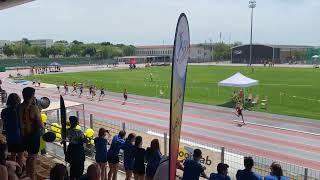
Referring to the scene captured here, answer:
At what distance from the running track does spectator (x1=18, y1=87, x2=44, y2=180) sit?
39.5 feet

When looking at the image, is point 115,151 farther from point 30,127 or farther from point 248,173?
point 248,173

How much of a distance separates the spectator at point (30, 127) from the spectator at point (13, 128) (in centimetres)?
11

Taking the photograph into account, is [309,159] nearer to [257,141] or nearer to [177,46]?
[257,141]

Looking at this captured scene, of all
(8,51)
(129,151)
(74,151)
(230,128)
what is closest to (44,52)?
(8,51)

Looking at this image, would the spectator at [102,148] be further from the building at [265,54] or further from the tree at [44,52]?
the tree at [44,52]

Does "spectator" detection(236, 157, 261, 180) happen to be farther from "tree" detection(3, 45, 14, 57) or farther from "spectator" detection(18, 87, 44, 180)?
"tree" detection(3, 45, 14, 57)

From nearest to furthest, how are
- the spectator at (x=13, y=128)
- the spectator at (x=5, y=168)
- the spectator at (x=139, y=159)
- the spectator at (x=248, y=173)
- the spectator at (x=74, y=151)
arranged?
the spectator at (x=5, y=168) < the spectator at (x=248, y=173) < the spectator at (x=13, y=128) < the spectator at (x=74, y=151) < the spectator at (x=139, y=159)

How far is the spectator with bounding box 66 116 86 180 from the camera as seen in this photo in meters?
7.21

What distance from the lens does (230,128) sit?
22.1m

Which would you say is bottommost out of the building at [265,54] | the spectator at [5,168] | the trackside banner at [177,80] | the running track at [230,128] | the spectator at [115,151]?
the running track at [230,128]

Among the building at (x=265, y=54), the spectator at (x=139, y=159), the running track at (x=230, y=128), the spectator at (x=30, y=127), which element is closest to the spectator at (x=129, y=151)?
the spectator at (x=139, y=159)

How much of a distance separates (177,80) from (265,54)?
114398 mm

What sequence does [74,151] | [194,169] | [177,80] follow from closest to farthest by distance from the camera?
[177,80]
[194,169]
[74,151]

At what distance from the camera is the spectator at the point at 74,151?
721cm
